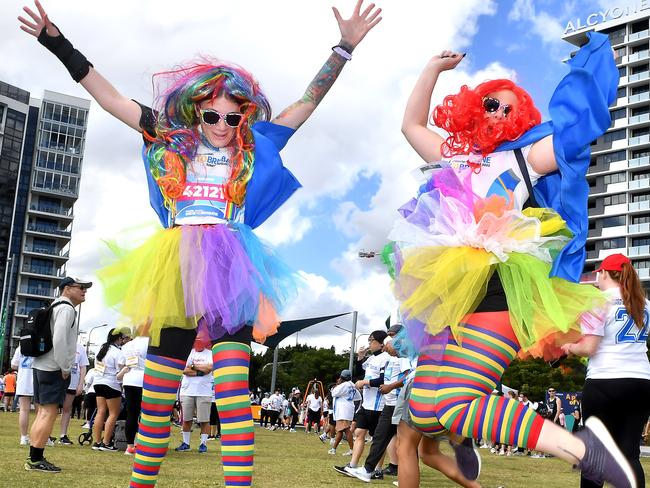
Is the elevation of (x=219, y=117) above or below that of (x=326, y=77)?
below

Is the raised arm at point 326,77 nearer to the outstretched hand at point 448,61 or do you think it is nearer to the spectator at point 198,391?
the outstretched hand at point 448,61

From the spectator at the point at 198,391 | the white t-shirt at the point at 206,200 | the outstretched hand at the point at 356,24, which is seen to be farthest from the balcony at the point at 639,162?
the white t-shirt at the point at 206,200

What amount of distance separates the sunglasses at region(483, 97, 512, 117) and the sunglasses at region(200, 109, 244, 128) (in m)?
1.40

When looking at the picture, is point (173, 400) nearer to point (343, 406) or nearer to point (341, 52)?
point (341, 52)

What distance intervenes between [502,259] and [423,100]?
1239 mm

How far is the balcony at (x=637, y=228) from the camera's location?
73.8 m

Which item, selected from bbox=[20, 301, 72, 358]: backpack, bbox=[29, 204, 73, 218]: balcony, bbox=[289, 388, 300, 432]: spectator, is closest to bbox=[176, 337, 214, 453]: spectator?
bbox=[20, 301, 72, 358]: backpack

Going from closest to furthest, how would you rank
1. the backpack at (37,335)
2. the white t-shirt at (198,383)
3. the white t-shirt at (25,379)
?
the backpack at (37,335)
the white t-shirt at (198,383)
the white t-shirt at (25,379)

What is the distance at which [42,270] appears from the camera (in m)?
85.8

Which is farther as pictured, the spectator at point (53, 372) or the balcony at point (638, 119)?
the balcony at point (638, 119)

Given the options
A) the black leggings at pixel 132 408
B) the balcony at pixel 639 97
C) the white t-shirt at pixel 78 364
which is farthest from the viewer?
the balcony at pixel 639 97

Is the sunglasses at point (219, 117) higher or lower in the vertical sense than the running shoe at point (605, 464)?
higher

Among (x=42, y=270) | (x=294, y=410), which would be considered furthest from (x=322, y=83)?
(x=42, y=270)

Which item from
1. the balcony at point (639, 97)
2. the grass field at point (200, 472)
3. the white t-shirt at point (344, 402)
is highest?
the balcony at point (639, 97)
